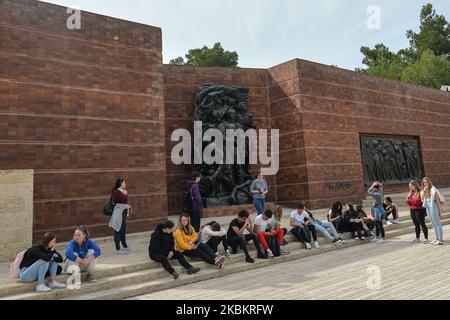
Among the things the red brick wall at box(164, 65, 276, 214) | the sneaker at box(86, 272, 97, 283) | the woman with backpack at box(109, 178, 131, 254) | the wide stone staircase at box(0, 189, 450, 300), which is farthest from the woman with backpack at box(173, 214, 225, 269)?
the red brick wall at box(164, 65, 276, 214)

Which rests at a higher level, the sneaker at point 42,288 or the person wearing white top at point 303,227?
the person wearing white top at point 303,227

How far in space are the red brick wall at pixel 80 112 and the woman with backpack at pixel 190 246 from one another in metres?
3.33

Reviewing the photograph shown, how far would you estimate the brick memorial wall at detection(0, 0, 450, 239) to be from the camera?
25.4 feet

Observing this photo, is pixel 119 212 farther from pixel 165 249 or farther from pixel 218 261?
pixel 218 261

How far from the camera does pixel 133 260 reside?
5.86 meters

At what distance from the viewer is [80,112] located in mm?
8453

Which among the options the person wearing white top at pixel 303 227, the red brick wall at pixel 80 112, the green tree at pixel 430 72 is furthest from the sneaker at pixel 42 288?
the green tree at pixel 430 72

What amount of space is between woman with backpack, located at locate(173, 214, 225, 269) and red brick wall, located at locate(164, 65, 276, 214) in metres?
6.31

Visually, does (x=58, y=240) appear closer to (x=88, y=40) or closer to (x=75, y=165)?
(x=75, y=165)

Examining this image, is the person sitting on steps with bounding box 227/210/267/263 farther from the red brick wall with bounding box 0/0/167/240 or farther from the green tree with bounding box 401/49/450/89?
the green tree with bounding box 401/49/450/89

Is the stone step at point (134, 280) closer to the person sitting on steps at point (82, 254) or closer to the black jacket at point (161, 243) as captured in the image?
the person sitting on steps at point (82, 254)

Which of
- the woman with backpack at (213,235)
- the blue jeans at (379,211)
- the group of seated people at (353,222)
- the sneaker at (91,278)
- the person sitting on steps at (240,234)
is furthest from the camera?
the blue jeans at (379,211)

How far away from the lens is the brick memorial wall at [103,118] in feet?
25.4

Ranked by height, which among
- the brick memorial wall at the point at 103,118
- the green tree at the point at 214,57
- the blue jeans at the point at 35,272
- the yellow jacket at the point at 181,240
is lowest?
the blue jeans at the point at 35,272
